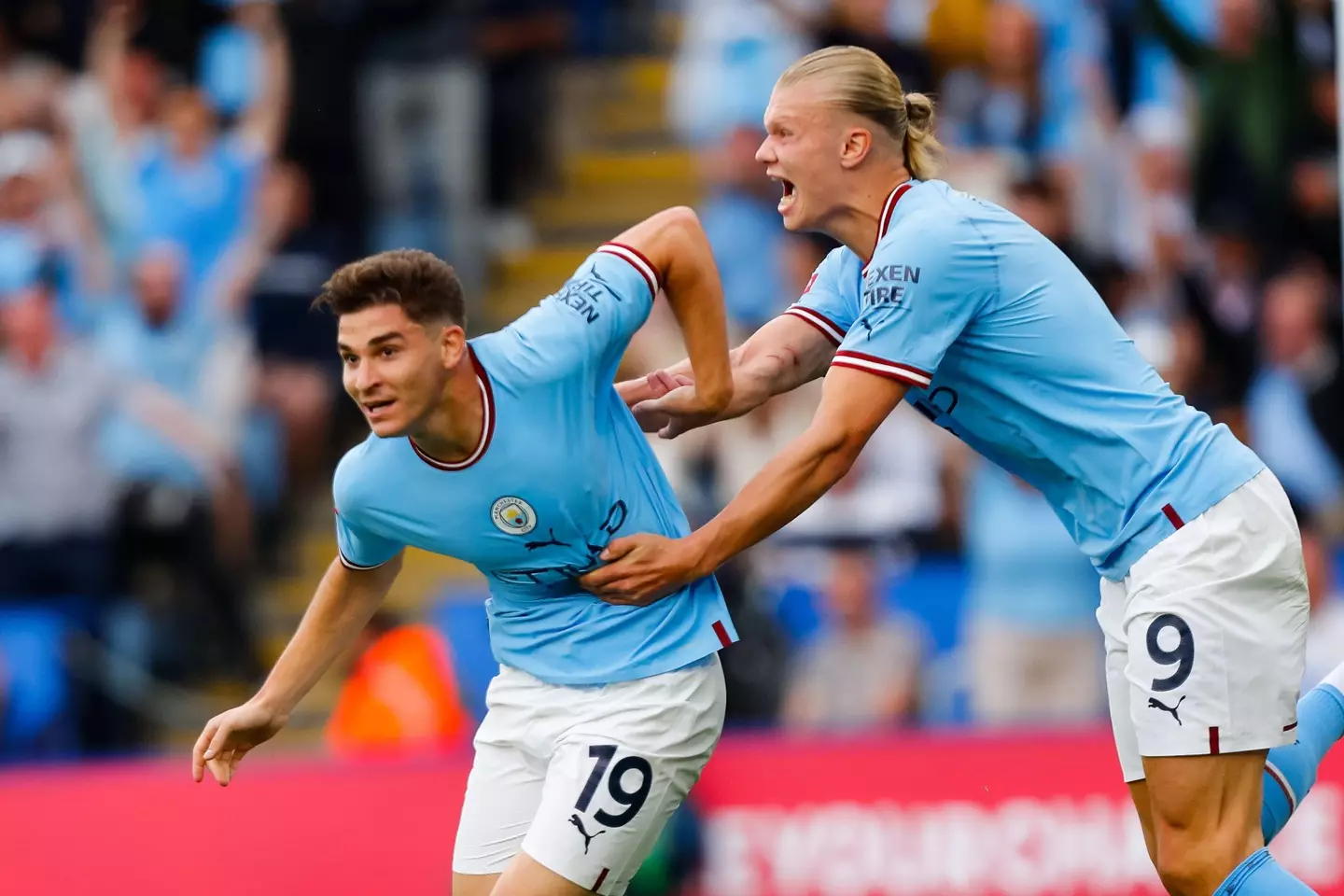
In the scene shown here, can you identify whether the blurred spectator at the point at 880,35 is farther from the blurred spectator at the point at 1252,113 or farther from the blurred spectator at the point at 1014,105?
the blurred spectator at the point at 1252,113

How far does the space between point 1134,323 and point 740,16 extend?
10.2 feet

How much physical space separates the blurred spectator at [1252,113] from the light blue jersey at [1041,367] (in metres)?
5.58

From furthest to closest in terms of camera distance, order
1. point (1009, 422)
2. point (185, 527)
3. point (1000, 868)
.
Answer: point (185, 527) < point (1000, 868) < point (1009, 422)

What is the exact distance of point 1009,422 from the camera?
505 centimetres

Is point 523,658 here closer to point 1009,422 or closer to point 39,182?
point 1009,422

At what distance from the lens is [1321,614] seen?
8.73 meters

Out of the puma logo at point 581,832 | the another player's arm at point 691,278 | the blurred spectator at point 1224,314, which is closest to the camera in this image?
the puma logo at point 581,832

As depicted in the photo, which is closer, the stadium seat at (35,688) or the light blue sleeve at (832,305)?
the light blue sleeve at (832,305)

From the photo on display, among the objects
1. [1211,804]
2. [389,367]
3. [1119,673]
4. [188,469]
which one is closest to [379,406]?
[389,367]

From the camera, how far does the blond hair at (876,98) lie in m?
5.14

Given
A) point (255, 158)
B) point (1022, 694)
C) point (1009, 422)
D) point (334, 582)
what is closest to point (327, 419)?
point (255, 158)

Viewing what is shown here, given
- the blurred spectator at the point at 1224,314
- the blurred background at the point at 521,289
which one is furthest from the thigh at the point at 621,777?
the blurred spectator at the point at 1224,314

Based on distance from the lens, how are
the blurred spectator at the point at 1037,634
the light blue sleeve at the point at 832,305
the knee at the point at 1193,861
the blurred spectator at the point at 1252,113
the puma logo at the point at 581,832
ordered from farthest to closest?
the blurred spectator at the point at 1252,113, the blurred spectator at the point at 1037,634, the light blue sleeve at the point at 832,305, the puma logo at the point at 581,832, the knee at the point at 1193,861

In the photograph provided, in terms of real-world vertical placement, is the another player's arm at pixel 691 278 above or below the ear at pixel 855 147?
below
